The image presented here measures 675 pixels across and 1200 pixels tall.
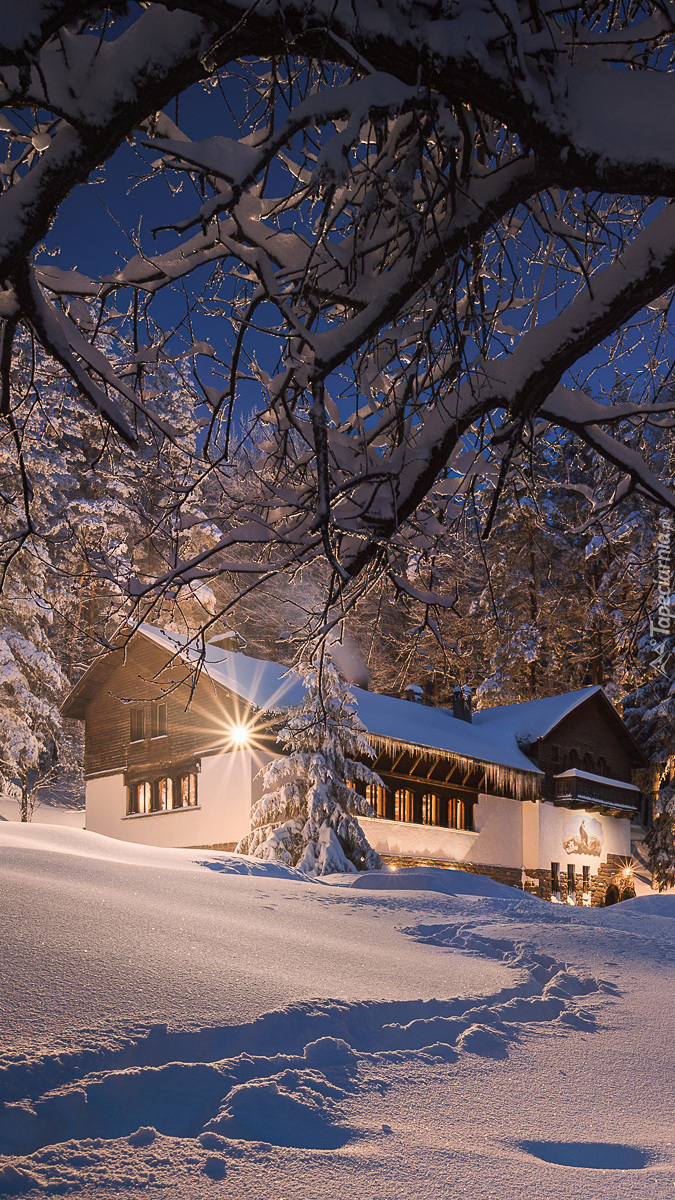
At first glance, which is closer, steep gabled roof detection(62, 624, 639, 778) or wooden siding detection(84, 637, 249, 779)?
steep gabled roof detection(62, 624, 639, 778)

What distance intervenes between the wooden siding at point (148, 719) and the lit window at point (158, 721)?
16cm

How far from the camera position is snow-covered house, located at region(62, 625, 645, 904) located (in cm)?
2123

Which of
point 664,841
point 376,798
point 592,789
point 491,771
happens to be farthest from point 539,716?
point 376,798

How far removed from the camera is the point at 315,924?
7.16m

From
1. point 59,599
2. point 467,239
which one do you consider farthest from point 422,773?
point 467,239

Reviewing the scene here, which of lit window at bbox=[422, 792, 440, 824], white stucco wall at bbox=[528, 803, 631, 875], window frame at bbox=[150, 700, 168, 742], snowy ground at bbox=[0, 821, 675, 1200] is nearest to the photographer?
snowy ground at bbox=[0, 821, 675, 1200]

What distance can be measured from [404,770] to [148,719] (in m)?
7.38

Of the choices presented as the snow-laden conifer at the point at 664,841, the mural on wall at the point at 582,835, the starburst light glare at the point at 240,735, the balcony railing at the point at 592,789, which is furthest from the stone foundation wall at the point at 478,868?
the starburst light glare at the point at 240,735

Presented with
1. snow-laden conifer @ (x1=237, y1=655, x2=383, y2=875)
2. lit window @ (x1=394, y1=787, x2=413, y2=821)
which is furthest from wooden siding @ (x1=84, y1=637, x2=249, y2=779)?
lit window @ (x1=394, y1=787, x2=413, y2=821)

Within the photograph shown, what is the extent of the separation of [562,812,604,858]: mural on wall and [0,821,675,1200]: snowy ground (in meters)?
23.2

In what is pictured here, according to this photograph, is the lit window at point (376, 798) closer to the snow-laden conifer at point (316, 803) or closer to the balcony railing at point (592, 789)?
the snow-laden conifer at point (316, 803)

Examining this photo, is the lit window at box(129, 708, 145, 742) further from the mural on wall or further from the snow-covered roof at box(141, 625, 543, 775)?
the mural on wall

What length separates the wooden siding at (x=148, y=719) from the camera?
71.4ft

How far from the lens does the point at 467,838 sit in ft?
85.0
